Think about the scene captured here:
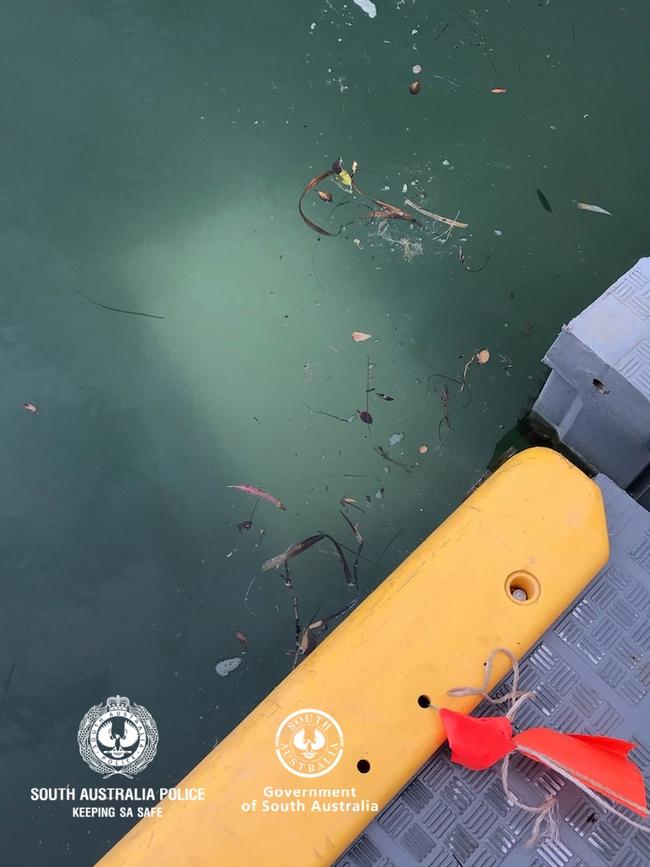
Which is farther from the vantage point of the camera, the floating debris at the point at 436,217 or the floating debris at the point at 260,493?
the floating debris at the point at 436,217

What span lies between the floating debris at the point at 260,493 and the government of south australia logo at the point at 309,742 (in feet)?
2.68

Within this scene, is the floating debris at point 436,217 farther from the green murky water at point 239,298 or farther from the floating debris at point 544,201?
the floating debris at point 544,201

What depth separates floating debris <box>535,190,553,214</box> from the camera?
259cm

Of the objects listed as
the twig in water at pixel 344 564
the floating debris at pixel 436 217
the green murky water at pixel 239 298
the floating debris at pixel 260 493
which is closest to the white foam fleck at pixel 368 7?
the green murky water at pixel 239 298

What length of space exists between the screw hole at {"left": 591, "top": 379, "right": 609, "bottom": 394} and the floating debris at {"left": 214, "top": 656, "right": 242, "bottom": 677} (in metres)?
1.24

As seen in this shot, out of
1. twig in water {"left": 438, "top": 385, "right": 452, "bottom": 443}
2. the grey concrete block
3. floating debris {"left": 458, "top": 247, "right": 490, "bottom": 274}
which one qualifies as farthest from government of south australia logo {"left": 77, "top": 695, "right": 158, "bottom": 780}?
floating debris {"left": 458, "top": 247, "right": 490, "bottom": 274}

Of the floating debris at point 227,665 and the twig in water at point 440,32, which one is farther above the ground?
the twig in water at point 440,32

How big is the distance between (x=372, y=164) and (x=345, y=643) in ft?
5.57

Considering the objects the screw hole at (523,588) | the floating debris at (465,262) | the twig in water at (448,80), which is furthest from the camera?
the twig in water at (448,80)

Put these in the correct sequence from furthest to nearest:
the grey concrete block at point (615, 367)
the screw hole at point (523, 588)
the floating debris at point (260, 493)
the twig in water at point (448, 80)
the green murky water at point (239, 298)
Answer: the twig in water at point (448, 80)
the floating debris at point (260, 493)
the green murky water at point (239, 298)
the grey concrete block at point (615, 367)
the screw hole at point (523, 588)

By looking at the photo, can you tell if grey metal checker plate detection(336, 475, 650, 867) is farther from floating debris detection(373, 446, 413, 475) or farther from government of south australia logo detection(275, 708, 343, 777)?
floating debris detection(373, 446, 413, 475)

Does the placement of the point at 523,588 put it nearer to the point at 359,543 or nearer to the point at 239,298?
the point at 359,543

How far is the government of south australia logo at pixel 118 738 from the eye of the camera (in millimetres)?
2105

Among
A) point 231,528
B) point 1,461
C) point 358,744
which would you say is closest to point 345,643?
point 358,744
